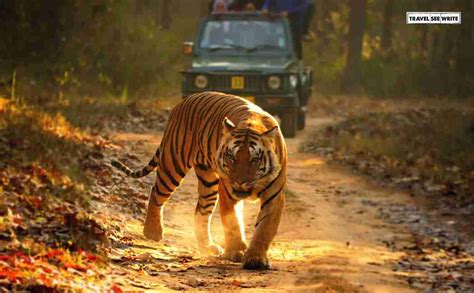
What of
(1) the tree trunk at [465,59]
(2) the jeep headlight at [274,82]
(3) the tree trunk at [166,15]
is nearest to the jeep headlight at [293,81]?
(2) the jeep headlight at [274,82]

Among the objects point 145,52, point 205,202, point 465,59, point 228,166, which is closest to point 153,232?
point 205,202

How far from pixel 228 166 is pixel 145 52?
16055mm

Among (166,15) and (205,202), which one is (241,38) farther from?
(166,15)

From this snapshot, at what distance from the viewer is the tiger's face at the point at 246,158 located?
6859 millimetres

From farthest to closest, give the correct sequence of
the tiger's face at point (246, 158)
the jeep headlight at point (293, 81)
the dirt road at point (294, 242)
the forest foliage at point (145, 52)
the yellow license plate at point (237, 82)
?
the forest foliage at point (145, 52) → the jeep headlight at point (293, 81) → the yellow license plate at point (237, 82) → the tiger's face at point (246, 158) → the dirt road at point (294, 242)

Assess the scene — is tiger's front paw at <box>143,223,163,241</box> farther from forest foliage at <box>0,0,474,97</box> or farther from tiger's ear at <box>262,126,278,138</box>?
forest foliage at <box>0,0,474,97</box>

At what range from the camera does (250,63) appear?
1587 centimetres

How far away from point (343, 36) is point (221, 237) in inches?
1167

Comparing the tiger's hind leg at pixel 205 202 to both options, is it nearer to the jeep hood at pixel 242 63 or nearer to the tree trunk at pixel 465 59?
the jeep hood at pixel 242 63

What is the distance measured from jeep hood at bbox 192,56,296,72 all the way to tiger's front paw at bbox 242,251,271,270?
879cm

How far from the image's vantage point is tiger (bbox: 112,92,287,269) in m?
6.94

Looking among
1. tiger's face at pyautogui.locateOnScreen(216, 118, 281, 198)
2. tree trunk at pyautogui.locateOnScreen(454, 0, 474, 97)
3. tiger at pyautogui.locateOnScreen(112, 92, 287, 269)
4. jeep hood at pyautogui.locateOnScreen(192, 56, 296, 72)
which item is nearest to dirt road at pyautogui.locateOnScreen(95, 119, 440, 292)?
tiger at pyautogui.locateOnScreen(112, 92, 287, 269)

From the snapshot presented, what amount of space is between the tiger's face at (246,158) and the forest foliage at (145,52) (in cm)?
718

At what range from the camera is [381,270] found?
7566 mm
